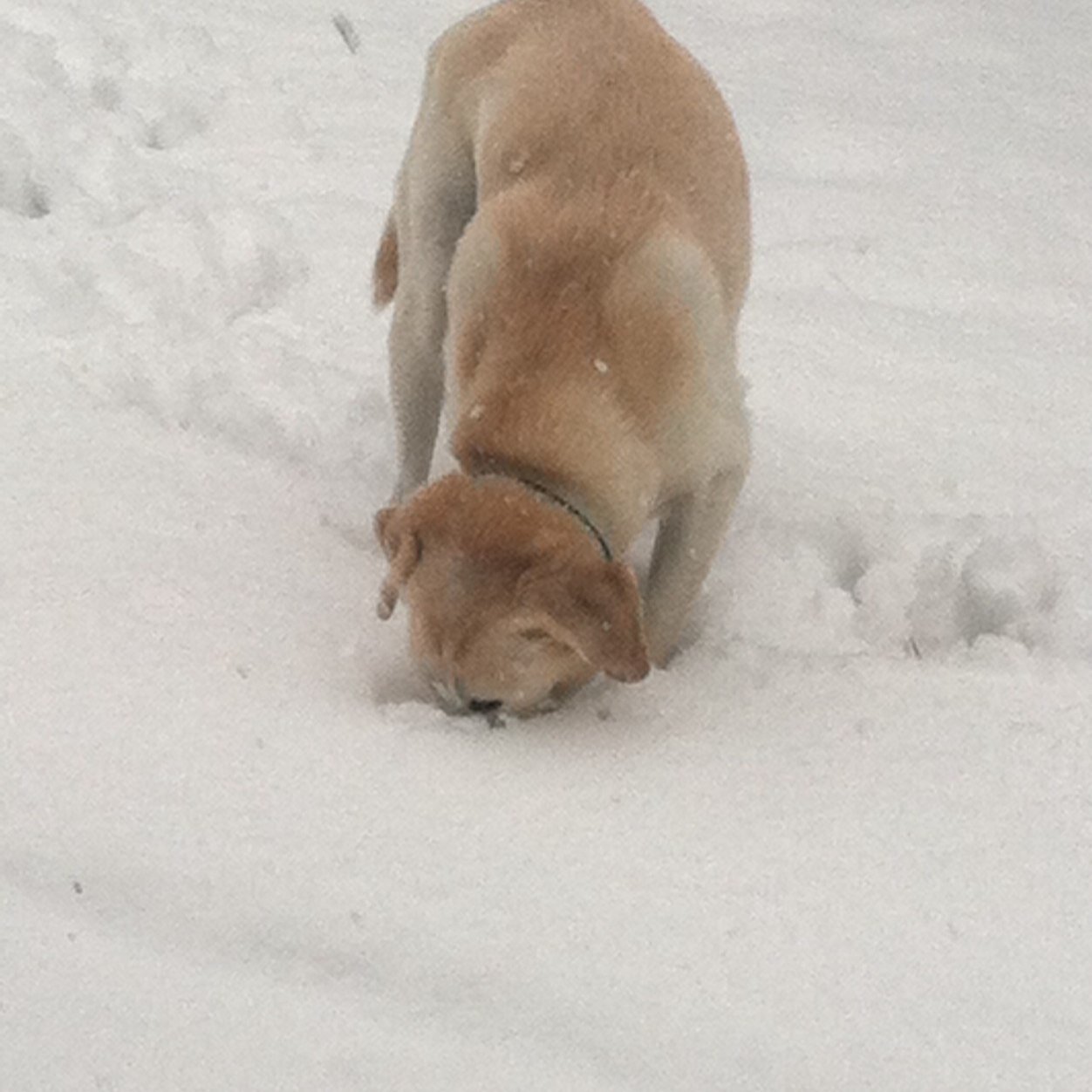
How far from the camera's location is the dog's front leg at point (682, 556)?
277 centimetres

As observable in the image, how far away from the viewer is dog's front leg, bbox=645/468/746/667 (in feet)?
9.09

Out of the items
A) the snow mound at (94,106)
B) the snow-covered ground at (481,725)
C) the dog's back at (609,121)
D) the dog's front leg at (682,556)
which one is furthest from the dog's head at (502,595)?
the snow mound at (94,106)

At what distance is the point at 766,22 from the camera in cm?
616

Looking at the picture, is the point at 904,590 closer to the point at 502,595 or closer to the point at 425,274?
the point at 502,595

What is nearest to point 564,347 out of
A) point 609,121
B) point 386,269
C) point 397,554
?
point 397,554

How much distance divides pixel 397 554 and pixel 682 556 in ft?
2.20

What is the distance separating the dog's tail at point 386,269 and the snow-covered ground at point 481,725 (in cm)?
28

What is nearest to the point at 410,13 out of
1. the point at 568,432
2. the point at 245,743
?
the point at 568,432

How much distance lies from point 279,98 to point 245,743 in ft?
12.1

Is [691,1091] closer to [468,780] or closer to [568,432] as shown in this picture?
[468,780]

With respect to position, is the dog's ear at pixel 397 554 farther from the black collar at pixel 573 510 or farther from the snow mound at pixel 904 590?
the snow mound at pixel 904 590

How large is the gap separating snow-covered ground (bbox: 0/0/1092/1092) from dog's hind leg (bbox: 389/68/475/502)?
0.20 metres

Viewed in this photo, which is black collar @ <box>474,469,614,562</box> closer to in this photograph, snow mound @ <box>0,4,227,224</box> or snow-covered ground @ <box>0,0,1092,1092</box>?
snow-covered ground @ <box>0,0,1092,1092</box>

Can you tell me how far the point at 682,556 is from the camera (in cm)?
277
